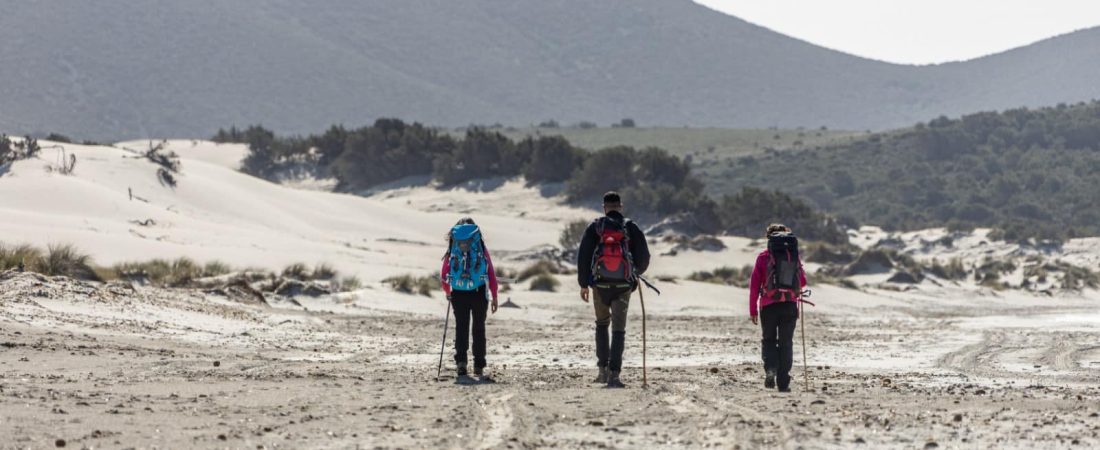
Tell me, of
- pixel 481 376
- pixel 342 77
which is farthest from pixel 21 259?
pixel 342 77

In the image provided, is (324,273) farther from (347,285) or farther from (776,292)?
(776,292)

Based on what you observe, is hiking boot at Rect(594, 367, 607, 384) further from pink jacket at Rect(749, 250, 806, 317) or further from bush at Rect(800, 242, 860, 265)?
bush at Rect(800, 242, 860, 265)

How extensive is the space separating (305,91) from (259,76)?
4.72 meters

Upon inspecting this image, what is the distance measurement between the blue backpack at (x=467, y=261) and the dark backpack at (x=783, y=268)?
237 cm

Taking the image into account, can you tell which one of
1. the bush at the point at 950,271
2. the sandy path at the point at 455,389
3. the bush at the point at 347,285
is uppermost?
the bush at the point at 950,271

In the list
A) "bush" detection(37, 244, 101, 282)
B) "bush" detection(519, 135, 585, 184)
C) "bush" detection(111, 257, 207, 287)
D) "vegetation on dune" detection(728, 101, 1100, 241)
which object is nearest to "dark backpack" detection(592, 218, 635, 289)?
"bush" detection(37, 244, 101, 282)

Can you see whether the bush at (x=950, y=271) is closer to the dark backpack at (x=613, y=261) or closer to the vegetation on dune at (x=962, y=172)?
the vegetation on dune at (x=962, y=172)

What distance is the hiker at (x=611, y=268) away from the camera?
12250mm

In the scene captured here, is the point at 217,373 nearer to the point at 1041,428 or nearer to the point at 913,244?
the point at 1041,428

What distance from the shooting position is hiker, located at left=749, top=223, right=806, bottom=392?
12258mm

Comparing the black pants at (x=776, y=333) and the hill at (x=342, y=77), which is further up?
the hill at (x=342, y=77)

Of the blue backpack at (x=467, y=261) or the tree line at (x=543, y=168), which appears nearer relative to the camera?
the blue backpack at (x=467, y=261)

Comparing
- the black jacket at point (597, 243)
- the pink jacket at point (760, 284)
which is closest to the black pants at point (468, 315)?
the black jacket at point (597, 243)

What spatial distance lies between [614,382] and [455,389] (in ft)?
4.55
